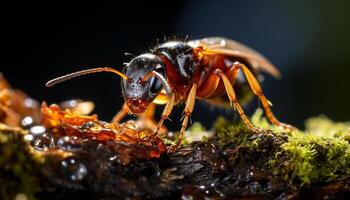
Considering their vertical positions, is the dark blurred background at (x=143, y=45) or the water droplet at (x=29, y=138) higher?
the water droplet at (x=29, y=138)

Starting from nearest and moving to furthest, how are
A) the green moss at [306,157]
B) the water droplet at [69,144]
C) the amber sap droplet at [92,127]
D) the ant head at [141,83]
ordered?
the water droplet at [69,144]
the green moss at [306,157]
the amber sap droplet at [92,127]
the ant head at [141,83]

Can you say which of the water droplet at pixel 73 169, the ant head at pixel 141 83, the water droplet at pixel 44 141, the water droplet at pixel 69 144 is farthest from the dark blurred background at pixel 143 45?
the water droplet at pixel 73 169

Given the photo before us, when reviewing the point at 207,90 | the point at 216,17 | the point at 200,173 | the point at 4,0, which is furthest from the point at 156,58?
the point at 216,17

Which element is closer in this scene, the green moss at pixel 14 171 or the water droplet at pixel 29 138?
the green moss at pixel 14 171

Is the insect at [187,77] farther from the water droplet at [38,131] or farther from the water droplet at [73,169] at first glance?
the water droplet at [73,169]

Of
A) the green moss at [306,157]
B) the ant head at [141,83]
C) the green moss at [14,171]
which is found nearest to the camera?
the green moss at [14,171]

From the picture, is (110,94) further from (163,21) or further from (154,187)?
(154,187)
